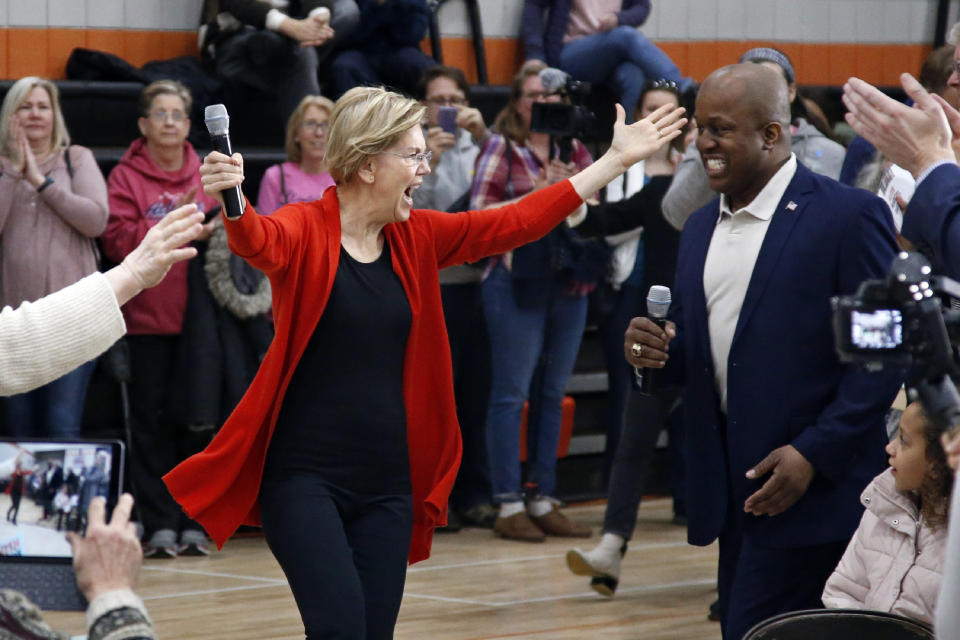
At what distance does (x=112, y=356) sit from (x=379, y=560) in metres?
3.36

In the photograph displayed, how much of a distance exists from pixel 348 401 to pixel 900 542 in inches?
54.4

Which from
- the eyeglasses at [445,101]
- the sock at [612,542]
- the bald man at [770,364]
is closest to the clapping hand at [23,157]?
the eyeglasses at [445,101]

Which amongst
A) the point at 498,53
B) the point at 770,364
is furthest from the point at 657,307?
the point at 498,53

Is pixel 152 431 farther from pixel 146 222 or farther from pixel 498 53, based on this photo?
pixel 498 53

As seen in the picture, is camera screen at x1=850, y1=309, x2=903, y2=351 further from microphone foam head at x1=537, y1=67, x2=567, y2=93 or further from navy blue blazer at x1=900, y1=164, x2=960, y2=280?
microphone foam head at x1=537, y1=67, x2=567, y2=93

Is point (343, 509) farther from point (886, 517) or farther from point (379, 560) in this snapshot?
point (886, 517)

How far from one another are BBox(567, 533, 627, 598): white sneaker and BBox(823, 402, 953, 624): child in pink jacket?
7.34 ft

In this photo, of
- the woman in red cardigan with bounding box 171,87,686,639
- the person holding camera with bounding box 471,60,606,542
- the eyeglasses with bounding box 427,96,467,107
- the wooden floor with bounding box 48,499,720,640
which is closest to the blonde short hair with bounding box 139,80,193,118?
the eyeglasses with bounding box 427,96,467,107

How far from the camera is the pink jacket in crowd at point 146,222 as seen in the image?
6.54 metres

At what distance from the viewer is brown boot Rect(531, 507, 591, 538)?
6.97m

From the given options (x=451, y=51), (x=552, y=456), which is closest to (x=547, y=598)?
(x=552, y=456)

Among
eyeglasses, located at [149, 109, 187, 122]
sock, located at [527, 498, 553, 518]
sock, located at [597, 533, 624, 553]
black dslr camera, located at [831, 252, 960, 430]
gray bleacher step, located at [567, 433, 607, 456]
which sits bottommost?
gray bleacher step, located at [567, 433, 607, 456]

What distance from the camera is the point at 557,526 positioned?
22.9ft

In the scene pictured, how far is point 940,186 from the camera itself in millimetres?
2713
